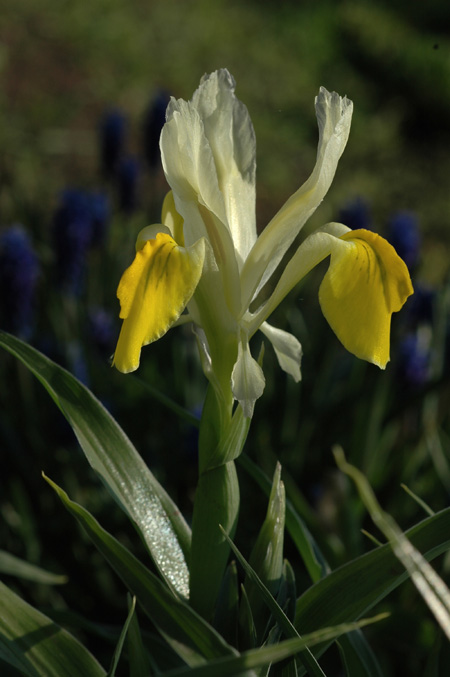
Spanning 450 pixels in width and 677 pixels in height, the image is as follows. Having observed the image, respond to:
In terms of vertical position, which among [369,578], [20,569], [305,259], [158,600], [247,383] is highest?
[305,259]

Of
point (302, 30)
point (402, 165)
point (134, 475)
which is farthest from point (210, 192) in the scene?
point (302, 30)

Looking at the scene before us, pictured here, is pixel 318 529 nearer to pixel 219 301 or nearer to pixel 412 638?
pixel 412 638

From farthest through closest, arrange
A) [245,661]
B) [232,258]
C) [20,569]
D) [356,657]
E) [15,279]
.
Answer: [15,279]
[20,569]
[356,657]
[232,258]
[245,661]

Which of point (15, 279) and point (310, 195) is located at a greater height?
point (310, 195)

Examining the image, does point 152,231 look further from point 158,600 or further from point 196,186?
point 158,600

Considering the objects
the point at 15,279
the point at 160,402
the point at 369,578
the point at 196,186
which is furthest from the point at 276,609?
the point at 15,279
